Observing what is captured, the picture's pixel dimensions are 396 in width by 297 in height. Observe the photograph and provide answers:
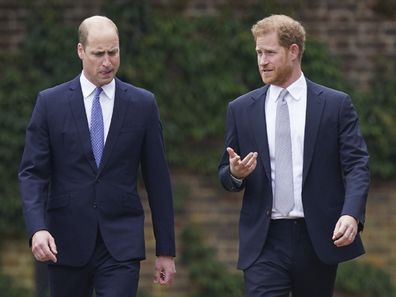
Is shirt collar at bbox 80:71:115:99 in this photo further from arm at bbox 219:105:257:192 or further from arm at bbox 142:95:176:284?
arm at bbox 219:105:257:192

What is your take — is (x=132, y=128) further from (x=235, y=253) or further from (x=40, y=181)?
(x=235, y=253)

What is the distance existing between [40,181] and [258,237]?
1.17 m

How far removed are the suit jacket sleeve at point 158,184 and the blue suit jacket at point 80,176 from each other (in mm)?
29

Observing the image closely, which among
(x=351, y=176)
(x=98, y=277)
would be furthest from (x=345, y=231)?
(x=98, y=277)

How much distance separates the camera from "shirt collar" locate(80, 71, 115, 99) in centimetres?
665

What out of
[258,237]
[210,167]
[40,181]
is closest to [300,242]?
[258,237]

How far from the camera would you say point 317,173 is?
6.56 metres

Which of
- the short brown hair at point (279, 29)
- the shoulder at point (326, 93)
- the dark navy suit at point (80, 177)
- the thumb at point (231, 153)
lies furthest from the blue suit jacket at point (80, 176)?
the shoulder at point (326, 93)

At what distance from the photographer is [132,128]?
21.8 ft

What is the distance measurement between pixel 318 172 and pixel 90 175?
3.88 feet

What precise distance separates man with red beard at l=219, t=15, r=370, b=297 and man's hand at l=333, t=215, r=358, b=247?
0.37 feet

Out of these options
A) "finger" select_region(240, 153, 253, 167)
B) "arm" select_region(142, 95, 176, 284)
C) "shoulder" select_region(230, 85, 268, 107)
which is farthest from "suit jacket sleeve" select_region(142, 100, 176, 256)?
"finger" select_region(240, 153, 253, 167)

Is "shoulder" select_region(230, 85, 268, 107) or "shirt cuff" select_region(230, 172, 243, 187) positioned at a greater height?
"shoulder" select_region(230, 85, 268, 107)

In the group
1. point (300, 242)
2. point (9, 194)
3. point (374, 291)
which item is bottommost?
point (374, 291)
